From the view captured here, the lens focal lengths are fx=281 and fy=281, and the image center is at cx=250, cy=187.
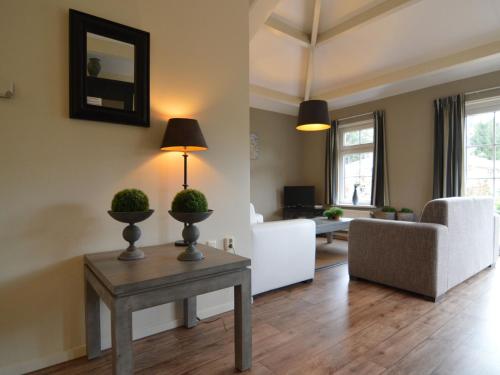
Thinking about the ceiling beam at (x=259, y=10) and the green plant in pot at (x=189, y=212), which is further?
the ceiling beam at (x=259, y=10)

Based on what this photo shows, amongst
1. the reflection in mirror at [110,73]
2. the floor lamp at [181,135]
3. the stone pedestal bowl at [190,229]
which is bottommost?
the stone pedestal bowl at [190,229]

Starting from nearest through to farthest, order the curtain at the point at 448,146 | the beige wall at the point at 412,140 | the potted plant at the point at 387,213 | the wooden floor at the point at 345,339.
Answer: the wooden floor at the point at 345,339
the curtain at the point at 448,146
the beige wall at the point at 412,140
the potted plant at the point at 387,213

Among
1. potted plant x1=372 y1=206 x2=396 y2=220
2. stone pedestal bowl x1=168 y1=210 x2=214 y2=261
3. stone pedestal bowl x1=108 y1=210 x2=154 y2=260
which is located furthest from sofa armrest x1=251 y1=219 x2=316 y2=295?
potted plant x1=372 y1=206 x2=396 y2=220

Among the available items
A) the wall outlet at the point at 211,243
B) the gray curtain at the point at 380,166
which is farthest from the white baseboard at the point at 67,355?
the gray curtain at the point at 380,166

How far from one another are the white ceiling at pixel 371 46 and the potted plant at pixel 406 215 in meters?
2.05

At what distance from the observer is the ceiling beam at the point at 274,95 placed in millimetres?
5102

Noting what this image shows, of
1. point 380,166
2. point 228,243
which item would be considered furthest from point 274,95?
point 228,243

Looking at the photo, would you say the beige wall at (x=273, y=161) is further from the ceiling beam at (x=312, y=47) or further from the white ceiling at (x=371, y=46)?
the ceiling beam at (x=312, y=47)

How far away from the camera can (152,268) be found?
1.37m

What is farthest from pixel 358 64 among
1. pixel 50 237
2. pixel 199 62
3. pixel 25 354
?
pixel 25 354

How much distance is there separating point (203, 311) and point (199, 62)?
6.07 feet

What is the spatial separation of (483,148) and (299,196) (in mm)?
3121

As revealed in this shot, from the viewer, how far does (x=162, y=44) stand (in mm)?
1904

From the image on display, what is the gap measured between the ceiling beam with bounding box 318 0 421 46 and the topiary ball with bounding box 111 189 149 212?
3803 millimetres
